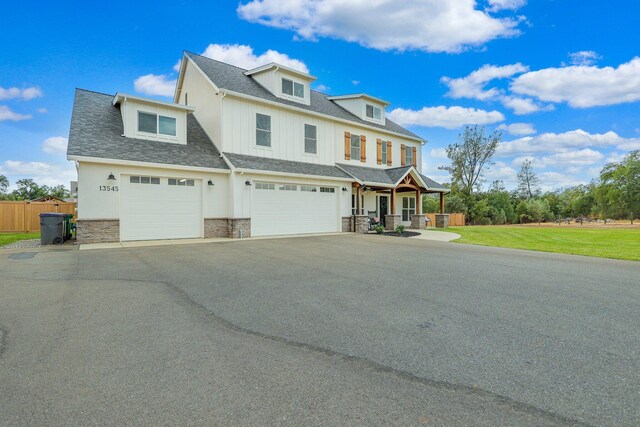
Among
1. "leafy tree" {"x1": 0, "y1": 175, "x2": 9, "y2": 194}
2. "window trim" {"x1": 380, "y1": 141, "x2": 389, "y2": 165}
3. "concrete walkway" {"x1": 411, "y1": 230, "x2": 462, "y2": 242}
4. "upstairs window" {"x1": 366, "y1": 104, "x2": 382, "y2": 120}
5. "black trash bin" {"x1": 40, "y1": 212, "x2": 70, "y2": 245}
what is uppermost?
"upstairs window" {"x1": 366, "y1": 104, "x2": 382, "y2": 120}

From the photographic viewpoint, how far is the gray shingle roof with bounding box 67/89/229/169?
38.7 feet

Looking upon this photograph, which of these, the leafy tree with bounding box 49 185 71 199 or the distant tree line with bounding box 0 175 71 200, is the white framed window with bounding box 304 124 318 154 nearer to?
the distant tree line with bounding box 0 175 71 200

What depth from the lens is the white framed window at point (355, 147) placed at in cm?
1959

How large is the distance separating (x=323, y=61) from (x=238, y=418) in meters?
21.6

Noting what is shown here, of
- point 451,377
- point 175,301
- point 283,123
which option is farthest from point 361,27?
point 451,377

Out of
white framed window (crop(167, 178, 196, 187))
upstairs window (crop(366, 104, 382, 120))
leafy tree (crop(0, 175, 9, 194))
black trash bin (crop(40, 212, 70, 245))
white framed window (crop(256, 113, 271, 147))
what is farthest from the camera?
leafy tree (crop(0, 175, 9, 194))

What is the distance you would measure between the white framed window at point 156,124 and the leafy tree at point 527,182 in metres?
53.9

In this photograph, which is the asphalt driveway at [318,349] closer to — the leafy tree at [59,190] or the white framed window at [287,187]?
the white framed window at [287,187]

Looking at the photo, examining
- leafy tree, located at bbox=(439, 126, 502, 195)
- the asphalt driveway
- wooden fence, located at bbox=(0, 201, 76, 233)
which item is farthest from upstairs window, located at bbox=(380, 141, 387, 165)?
leafy tree, located at bbox=(439, 126, 502, 195)

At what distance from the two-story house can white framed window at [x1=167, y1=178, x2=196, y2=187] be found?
4 centimetres

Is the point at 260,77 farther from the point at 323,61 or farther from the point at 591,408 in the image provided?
the point at 591,408

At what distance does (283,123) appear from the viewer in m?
16.4

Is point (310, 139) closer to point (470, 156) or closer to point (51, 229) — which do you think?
point (51, 229)

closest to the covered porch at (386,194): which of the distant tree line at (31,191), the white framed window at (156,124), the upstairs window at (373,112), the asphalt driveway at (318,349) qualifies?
the upstairs window at (373,112)
